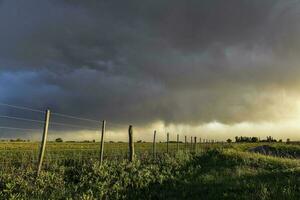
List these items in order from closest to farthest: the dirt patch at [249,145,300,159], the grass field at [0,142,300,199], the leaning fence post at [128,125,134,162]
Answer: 1. the grass field at [0,142,300,199]
2. the leaning fence post at [128,125,134,162]
3. the dirt patch at [249,145,300,159]

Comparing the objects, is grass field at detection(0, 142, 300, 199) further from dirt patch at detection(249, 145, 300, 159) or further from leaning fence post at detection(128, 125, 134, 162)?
dirt patch at detection(249, 145, 300, 159)

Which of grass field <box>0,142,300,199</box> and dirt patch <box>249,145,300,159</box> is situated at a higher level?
dirt patch <box>249,145,300,159</box>

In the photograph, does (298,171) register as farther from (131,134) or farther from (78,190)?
(78,190)

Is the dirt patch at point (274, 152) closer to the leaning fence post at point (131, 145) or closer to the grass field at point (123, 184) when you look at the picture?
the leaning fence post at point (131, 145)

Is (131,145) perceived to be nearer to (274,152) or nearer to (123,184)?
(123,184)

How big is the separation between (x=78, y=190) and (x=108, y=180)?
2104 mm

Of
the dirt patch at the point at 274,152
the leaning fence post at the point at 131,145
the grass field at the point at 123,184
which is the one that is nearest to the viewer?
the grass field at the point at 123,184

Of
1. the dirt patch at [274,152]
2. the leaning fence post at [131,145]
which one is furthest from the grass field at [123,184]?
the dirt patch at [274,152]

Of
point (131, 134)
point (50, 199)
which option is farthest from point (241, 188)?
point (131, 134)

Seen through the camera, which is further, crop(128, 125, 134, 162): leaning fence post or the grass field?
crop(128, 125, 134, 162): leaning fence post

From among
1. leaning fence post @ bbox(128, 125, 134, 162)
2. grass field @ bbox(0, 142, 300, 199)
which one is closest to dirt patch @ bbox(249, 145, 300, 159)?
leaning fence post @ bbox(128, 125, 134, 162)

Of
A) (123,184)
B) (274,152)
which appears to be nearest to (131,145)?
(123,184)

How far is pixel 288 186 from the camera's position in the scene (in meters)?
15.4

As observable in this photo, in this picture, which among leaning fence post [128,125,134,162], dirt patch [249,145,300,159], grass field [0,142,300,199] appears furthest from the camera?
dirt patch [249,145,300,159]
